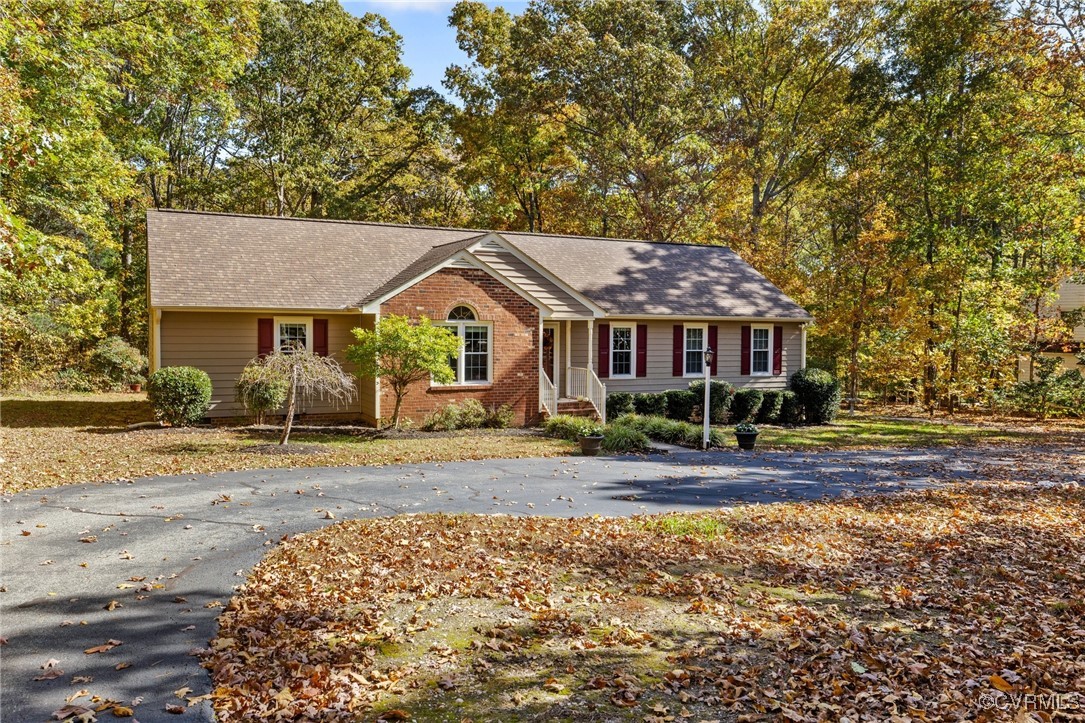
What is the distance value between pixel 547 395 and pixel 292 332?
23.2 feet

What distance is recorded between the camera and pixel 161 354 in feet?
56.7

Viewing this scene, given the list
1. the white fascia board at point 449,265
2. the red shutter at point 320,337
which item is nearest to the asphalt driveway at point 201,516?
the white fascia board at point 449,265

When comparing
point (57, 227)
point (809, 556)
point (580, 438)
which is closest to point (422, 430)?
point (580, 438)

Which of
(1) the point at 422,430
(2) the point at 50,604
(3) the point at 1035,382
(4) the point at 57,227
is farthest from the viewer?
(4) the point at 57,227

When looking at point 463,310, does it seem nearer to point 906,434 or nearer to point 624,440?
point 624,440

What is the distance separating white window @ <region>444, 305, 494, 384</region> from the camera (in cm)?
1823

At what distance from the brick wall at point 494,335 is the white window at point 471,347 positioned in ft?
0.54

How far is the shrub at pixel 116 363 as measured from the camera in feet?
83.0

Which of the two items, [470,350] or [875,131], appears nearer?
[470,350]

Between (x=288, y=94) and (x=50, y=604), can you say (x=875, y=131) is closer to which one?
(x=288, y=94)

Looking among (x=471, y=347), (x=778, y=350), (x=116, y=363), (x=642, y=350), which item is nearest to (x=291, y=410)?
(x=471, y=347)

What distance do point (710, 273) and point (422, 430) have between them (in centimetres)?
1348

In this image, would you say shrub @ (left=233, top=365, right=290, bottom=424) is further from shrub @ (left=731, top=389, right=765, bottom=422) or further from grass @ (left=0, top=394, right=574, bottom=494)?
shrub @ (left=731, top=389, right=765, bottom=422)

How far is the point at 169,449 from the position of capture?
44.5 feet
